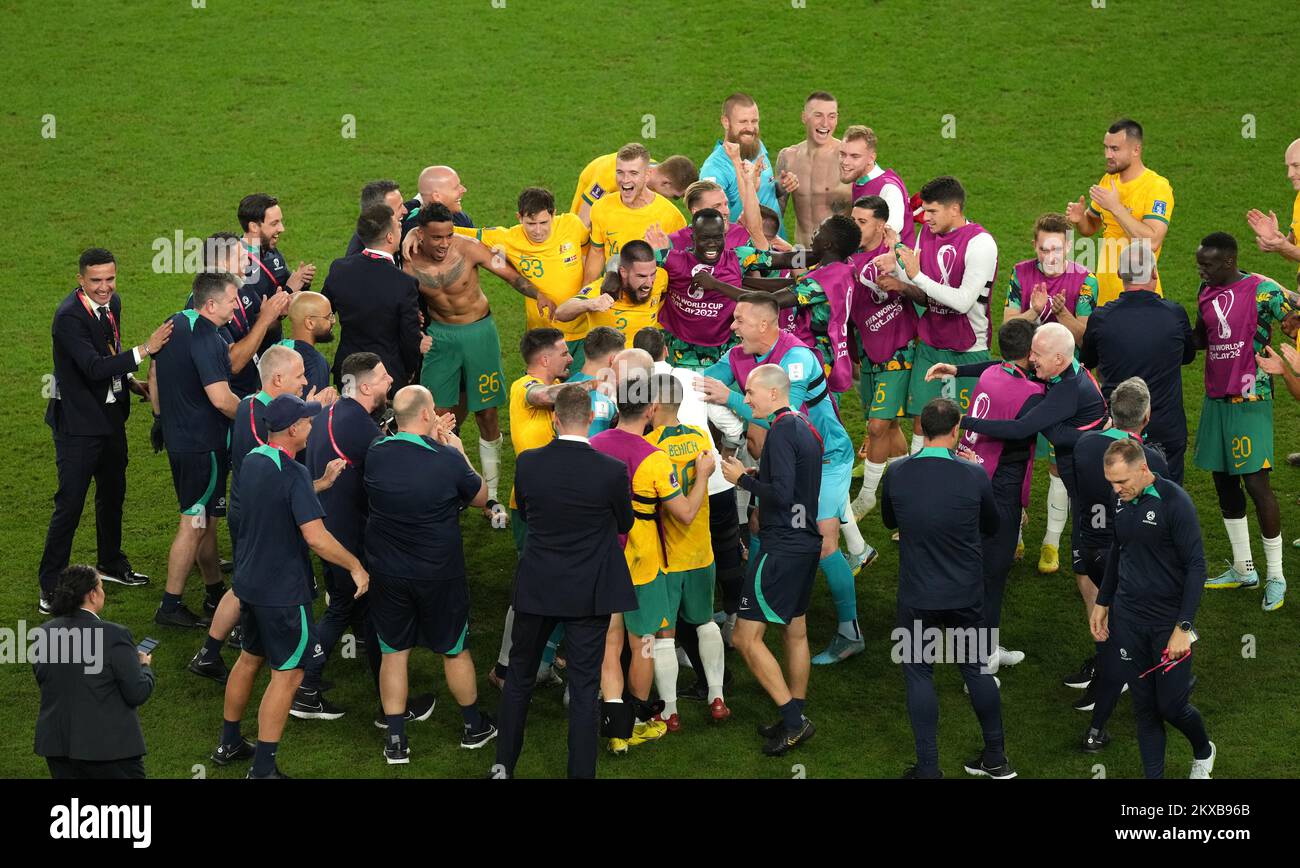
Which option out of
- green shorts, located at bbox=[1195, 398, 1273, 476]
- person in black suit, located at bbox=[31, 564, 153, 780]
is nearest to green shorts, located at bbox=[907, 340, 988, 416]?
green shorts, located at bbox=[1195, 398, 1273, 476]

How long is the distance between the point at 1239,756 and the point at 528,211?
200 inches

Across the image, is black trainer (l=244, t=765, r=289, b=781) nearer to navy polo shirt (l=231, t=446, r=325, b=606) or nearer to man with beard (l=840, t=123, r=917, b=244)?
navy polo shirt (l=231, t=446, r=325, b=606)

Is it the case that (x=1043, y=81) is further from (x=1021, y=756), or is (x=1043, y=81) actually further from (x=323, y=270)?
(x=1021, y=756)

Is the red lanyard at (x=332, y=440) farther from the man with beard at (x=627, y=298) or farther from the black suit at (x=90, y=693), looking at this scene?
the man with beard at (x=627, y=298)

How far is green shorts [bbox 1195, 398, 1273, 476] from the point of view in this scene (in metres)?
9.06

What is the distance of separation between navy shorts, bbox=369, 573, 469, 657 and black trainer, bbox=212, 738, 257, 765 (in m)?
0.83

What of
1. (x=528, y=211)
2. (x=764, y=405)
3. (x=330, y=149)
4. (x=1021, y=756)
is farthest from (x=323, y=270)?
(x=1021, y=756)

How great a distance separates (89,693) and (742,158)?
21.0ft

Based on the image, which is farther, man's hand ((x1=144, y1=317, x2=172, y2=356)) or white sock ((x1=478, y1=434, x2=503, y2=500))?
white sock ((x1=478, y1=434, x2=503, y2=500))

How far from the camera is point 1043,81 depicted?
644 inches

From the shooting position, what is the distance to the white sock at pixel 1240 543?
923 centimetres

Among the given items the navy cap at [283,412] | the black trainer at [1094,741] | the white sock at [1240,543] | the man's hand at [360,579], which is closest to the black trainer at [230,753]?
the man's hand at [360,579]

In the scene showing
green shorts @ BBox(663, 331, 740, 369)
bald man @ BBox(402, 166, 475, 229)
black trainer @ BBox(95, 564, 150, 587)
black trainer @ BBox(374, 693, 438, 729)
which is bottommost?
black trainer @ BBox(374, 693, 438, 729)

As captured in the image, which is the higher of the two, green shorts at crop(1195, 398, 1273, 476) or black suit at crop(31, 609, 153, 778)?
green shorts at crop(1195, 398, 1273, 476)
